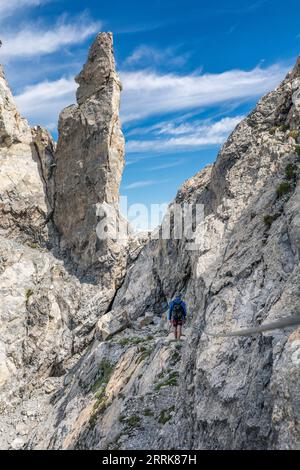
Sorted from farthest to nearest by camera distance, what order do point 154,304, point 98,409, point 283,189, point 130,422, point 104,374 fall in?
1. point 154,304
2. point 104,374
3. point 98,409
4. point 283,189
5. point 130,422

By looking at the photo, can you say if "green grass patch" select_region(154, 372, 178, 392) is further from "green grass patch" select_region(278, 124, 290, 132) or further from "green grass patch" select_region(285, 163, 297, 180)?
"green grass patch" select_region(278, 124, 290, 132)

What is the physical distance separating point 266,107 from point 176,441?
2557cm

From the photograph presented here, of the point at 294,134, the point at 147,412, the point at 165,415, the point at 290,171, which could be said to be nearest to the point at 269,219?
the point at 290,171

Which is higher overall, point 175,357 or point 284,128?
point 284,128

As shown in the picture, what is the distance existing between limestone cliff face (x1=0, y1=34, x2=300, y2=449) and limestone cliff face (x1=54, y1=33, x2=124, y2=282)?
197 millimetres

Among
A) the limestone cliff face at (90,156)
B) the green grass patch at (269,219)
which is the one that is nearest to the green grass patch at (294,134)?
the green grass patch at (269,219)

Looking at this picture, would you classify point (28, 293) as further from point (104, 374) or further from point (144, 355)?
point (144, 355)

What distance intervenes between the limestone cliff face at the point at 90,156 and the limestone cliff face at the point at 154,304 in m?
0.20

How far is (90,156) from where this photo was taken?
54.8 metres

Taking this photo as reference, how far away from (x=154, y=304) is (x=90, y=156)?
25.1 m

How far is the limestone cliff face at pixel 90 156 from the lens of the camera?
53.6 m

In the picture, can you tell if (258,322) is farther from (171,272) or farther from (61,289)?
(61,289)

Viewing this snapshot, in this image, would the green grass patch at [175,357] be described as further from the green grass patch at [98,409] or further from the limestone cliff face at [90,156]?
the limestone cliff face at [90,156]

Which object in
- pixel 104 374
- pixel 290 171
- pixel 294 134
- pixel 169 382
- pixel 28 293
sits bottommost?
pixel 104 374
